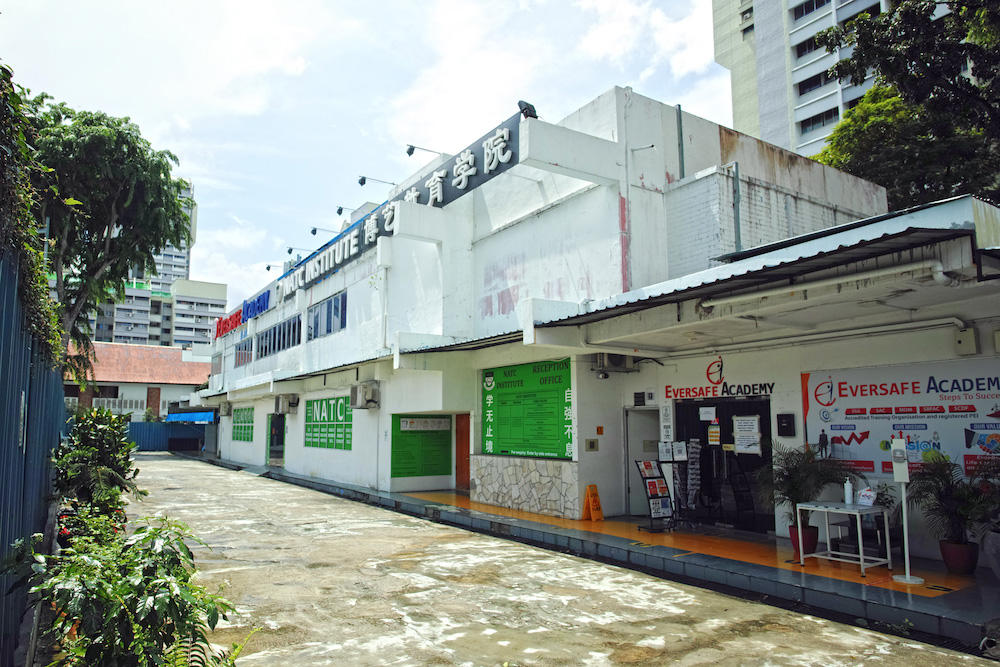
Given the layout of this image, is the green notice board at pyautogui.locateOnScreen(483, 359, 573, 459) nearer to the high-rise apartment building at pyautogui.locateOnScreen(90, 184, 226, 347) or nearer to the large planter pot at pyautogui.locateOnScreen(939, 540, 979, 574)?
the large planter pot at pyautogui.locateOnScreen(939, 540, 979, 574)

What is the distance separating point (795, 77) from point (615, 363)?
46344mm

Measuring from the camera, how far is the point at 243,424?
32.5m

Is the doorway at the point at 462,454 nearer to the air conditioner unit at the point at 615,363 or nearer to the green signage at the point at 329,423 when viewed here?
the green signage at the point at 329,423

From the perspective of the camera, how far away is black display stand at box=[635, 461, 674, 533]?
34.9ft

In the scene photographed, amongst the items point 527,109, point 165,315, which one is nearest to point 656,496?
point 527,109

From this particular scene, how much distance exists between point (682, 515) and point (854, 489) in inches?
125

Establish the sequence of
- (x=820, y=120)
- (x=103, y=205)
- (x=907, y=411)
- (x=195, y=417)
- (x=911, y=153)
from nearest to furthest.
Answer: (x=907, y=411), (x=911, y=153), (x=103, y=205), (x=195, y=417), (x=820, y=120)

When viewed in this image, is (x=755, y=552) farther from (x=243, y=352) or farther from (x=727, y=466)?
(x=243, y=352)

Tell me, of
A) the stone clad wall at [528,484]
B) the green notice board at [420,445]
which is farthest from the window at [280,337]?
the stone clad wall at [528,484]

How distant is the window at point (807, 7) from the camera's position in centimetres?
4822

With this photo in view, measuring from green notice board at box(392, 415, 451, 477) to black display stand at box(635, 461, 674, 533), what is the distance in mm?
8265

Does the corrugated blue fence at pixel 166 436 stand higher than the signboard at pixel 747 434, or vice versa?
the signboard at pixel 747 434

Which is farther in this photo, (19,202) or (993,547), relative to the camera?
(993,547)

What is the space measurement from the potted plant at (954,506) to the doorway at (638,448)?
540 cm
